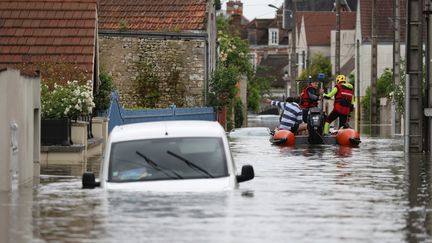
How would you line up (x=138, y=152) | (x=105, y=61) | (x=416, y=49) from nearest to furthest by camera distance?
1. (x=138, y=152)
2. (x=416, y=49)
3. (x=105, y=61)

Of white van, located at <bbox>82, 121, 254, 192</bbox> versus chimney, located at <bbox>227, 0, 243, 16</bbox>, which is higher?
chimney, located at <bbox>227, 0, 243, 16</bbox>

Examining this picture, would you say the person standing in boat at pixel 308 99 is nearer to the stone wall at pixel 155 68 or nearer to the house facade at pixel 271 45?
the stone wall at pixel 155 68

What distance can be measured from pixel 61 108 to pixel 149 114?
11116mm

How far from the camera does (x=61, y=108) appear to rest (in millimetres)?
29094

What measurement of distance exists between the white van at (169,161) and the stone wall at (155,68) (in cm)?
3237

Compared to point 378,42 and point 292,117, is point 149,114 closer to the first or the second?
point 292,117

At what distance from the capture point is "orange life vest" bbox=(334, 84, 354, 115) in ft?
118

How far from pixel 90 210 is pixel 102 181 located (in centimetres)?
92

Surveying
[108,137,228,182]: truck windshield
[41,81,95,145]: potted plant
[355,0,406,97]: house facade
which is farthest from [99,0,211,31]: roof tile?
[355,0,406,97]: house facade

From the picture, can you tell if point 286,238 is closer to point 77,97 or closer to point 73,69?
point 77,97

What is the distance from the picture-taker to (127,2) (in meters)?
52.2

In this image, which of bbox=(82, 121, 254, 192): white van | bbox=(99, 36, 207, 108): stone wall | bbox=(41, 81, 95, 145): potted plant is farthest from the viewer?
bbox=(99, 36, 207, 108): stone wall

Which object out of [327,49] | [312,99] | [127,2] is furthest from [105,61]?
[327,49]

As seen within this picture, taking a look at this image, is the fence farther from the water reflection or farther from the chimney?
the chimney
